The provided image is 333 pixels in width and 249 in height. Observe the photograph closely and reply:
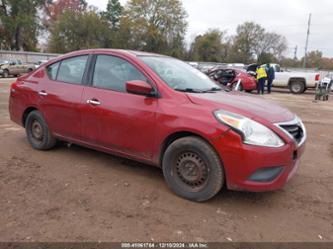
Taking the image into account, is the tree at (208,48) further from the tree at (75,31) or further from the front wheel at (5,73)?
the front wheel at (5,73)

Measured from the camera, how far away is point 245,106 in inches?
138

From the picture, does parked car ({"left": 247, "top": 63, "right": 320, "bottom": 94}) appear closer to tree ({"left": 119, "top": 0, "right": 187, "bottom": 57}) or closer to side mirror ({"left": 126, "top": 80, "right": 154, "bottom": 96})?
side mirror ({"left": 126, "top": 80, "right": 154, "bottom": 96})

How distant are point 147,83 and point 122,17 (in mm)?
60455

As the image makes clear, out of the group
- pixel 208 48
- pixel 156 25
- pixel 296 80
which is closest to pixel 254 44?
pixel 208 48

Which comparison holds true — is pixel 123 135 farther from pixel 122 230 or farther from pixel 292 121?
pixel 292 121

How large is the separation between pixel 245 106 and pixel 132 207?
1640 mm

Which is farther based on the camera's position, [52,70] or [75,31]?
[75,31]

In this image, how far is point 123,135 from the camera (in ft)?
12.8

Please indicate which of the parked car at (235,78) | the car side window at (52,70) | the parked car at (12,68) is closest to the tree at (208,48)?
the parked car at (12,68)

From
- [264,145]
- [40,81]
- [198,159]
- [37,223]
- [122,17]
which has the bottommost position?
[37,223]

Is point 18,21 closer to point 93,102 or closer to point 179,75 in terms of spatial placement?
point 93,102

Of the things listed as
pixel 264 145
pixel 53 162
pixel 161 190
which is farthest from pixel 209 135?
pixel 53 162

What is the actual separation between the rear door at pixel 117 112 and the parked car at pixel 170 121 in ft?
0.04

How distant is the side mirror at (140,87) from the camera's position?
3592 millimetres
